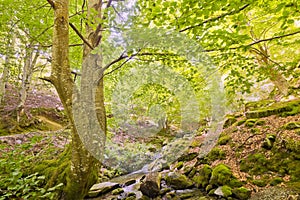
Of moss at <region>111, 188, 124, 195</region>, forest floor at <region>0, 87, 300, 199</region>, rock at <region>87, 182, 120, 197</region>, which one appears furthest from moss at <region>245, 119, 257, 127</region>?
rock at <region>87, 182, 120, 197</region>

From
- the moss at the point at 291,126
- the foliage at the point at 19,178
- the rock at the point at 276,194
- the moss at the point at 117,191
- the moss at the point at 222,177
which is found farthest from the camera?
the moss at the point at 117,191

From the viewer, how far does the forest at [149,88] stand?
83.2 inches

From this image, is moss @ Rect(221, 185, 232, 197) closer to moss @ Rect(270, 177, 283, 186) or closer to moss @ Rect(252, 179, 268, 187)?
moss @ Rect(252, 179, 268, 187)

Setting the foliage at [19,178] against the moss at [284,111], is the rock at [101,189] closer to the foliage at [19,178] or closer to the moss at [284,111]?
the foliage at [19,178]

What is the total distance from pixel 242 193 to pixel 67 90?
12.1 ft

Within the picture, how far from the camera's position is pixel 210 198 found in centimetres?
389

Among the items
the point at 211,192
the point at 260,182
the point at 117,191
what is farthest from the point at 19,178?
the point at 260,182

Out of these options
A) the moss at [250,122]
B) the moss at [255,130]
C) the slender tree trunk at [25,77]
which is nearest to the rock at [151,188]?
the moss at [255,130]

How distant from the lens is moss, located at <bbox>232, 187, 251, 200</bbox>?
11.5ft

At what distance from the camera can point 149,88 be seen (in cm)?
388

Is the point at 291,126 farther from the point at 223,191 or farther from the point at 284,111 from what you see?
the point at 223,191

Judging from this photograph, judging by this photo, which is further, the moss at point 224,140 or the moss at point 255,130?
the moss at point 224,140

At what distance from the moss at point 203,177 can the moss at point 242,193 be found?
867 millimetres

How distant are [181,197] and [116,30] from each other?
385cm
